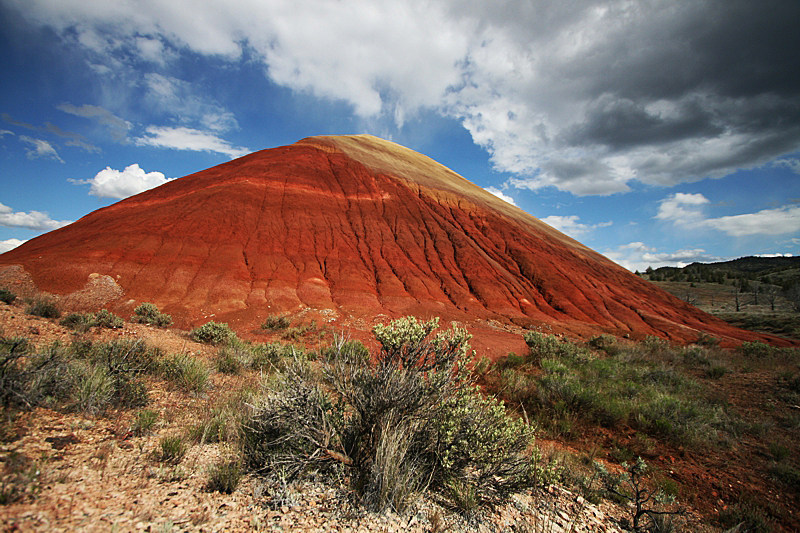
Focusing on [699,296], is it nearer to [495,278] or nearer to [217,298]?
[495,278]

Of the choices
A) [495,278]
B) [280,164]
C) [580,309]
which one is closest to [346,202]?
[280,164]

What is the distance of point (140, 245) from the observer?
69.4ft

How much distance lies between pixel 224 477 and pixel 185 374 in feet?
10.0

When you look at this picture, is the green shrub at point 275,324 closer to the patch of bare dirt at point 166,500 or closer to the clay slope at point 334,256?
the clay slope at point 334,256

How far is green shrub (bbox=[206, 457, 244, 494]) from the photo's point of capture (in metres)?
2.78

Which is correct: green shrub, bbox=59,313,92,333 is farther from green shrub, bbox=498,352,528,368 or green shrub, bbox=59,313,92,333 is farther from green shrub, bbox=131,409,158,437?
green shrub, bbox=498,352,528,368

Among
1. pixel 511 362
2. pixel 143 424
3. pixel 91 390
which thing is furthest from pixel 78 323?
pixel 511 362

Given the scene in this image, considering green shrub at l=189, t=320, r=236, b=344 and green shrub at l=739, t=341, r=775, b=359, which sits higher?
green shrub at l=189, t=320, r=236, b=344

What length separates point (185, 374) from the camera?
5.20m

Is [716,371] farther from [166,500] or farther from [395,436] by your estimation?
[166,500]

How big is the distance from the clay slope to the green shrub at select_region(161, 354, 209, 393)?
1219 centimetres

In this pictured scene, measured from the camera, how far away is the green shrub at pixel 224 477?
2.78 m

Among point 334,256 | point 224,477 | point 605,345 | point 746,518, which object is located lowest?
point 746,518

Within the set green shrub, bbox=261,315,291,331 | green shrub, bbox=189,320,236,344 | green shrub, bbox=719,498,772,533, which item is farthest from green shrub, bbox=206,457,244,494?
green shrub, bbox=261,315,291,331
